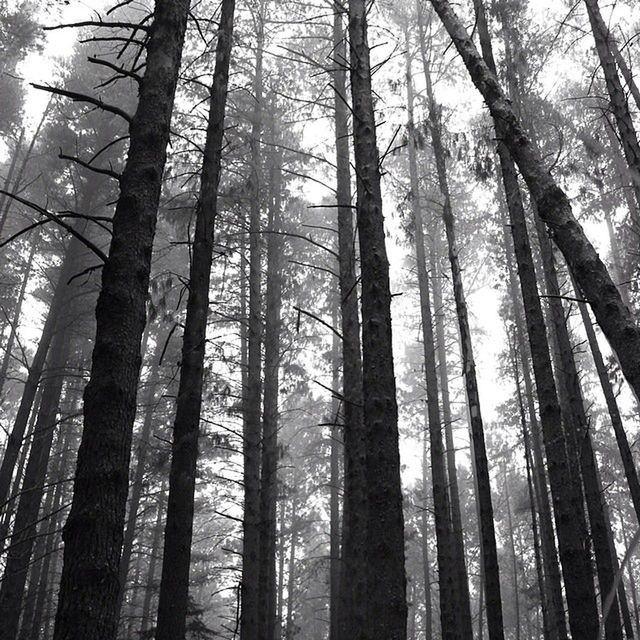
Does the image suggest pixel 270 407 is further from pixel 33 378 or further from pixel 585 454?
pixel 585 454

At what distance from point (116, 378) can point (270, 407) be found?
33.5 feet

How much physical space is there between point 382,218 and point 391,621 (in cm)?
396

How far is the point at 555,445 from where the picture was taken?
7863 mm

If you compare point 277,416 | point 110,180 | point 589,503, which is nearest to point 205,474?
point 277,416

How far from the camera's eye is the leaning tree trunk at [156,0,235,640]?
5.64 metres

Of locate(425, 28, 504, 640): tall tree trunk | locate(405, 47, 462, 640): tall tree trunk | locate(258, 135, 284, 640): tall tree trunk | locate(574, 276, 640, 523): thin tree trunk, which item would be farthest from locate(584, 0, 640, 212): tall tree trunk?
locate(258, 135, 284, 640): tall tree trunk

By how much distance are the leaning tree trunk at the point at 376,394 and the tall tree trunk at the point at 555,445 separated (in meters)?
1.87

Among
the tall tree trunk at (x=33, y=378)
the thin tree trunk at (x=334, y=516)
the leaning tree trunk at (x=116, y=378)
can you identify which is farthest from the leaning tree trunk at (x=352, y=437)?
the thin tree trunk at (x=334, y=516)

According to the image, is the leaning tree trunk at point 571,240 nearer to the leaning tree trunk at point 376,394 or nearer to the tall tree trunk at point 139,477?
the leaning tree trunk at point 376,394

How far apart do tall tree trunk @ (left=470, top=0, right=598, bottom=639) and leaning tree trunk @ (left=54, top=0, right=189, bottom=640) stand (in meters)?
4.72

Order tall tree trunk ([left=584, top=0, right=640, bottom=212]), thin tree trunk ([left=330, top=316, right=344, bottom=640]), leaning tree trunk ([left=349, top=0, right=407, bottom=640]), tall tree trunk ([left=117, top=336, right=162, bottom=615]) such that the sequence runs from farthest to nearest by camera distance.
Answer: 1. thin tree trunk ([left=330, top=316, right=344, bottom=640])
2. tall tree trunk ([left=117, top=336, right=162, bottom=615])
3. tall tree trunk ([left=584, top=0, right=640, bottom=212])
4. leaning tree trunk ([left=349, top=0, right=407, bottom=640])

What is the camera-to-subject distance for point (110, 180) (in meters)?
15.3

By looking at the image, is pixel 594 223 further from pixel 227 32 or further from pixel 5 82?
pixel 5 82

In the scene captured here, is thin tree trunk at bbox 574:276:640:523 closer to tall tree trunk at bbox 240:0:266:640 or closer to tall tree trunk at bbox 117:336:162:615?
tall tree trunk at bbox 240:0:266:640
